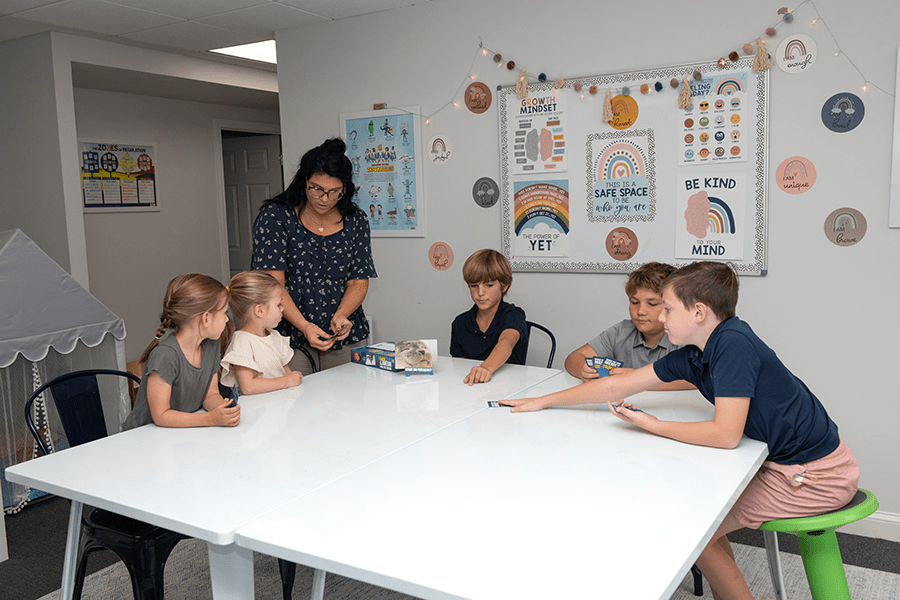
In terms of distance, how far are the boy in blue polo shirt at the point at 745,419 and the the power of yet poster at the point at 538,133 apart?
1615 mm

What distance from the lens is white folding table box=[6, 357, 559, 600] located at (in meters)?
1.39

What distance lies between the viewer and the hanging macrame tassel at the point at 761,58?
108 inches

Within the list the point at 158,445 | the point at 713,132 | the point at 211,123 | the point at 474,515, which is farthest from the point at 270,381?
the point at 211,123

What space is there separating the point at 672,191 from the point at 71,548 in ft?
8.06

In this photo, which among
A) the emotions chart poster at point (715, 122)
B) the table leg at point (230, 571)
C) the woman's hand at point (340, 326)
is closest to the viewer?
the table leg at point (230, 571)

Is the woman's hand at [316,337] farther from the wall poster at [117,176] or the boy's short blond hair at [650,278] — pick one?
the wall poster at [117,176]

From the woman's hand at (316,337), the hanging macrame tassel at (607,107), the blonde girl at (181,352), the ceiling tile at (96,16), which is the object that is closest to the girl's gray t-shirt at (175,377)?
the blonde girl at (181,352)

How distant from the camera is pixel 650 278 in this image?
2295mm

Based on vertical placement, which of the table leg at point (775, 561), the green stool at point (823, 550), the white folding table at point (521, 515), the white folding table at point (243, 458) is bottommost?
the table leg at point (775, 561)

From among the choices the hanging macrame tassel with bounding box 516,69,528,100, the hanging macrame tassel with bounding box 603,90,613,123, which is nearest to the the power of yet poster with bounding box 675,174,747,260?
the hanging macrame tassel with bounding box 603,90,613,123

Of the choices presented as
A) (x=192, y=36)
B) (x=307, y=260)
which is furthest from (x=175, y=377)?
(x=192, y=36)

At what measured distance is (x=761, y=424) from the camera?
5.59 feet

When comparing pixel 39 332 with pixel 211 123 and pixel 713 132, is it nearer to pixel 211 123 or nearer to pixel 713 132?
pixel 713 132

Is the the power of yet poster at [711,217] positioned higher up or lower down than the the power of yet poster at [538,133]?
lower down
